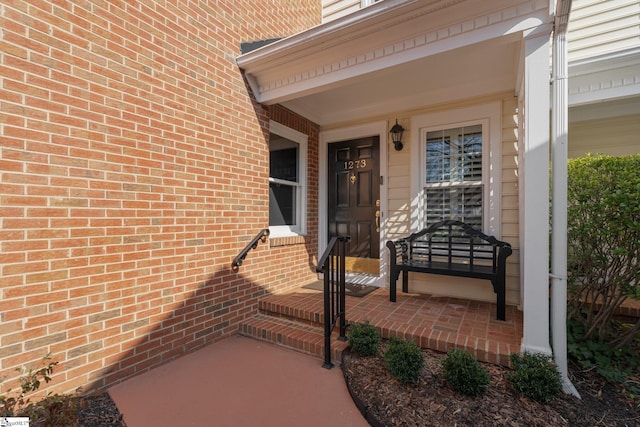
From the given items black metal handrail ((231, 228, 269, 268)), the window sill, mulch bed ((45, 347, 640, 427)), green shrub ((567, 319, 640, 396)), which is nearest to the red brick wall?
black metal handrail ((231, 228, 269, 268))

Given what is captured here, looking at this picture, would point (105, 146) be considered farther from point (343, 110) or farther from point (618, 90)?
point (618, 90)

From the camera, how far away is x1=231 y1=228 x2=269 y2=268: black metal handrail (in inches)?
120

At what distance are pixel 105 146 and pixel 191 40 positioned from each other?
1.30m

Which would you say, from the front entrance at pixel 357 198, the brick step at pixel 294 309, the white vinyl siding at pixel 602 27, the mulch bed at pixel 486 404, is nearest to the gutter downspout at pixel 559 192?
the mulch bed at pixel 486 404

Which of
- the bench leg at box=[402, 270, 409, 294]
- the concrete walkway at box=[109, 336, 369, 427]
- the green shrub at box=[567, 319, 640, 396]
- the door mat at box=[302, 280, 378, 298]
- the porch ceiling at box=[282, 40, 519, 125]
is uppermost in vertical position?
the porch ceiling at box=[282, 40, 519, 125]

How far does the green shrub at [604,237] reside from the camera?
2.07 m

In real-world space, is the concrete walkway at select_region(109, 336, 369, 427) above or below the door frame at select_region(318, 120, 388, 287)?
below

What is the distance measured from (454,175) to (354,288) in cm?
191

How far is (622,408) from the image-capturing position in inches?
70.6

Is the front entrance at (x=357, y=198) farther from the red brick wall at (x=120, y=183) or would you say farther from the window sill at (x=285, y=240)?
the red brick wall at (x=120, y=183)

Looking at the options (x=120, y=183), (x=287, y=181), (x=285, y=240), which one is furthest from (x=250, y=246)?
(x=120, y=183)

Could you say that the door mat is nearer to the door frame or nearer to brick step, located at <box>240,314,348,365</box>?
the door frame

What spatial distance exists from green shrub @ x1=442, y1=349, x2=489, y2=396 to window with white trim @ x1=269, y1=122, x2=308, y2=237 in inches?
99.7

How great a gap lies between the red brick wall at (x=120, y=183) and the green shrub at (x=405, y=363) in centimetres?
174
